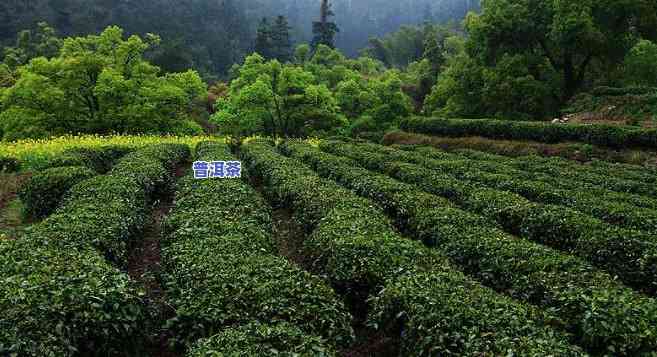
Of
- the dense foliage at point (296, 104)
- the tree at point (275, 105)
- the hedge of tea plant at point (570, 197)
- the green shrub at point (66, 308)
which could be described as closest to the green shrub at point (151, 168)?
the green shrub at point (66, 308)

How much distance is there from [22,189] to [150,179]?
3219 mm

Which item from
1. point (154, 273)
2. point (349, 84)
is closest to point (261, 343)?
point (154, 273)

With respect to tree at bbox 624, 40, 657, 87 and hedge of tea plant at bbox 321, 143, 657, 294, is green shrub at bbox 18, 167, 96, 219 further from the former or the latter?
tree at bbox 624, 40, 657, 87

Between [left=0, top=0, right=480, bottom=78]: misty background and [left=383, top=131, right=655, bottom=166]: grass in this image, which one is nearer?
[left=383, top=131, right=655, bottom=166]: grass

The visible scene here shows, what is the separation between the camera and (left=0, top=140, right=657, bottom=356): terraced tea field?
545 centimetres

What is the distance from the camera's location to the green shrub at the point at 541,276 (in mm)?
5793

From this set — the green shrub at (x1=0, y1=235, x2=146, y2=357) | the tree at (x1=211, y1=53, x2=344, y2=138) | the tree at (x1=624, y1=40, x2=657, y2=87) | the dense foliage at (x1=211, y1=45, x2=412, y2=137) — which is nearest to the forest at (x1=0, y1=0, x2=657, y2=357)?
the green shrub at (x1=0, y1=235, x2=146, y2=357)

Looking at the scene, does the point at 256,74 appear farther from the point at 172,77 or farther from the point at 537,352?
the point at 537,352

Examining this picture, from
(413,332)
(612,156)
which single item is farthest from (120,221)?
(612,156)

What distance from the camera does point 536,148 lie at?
987 inches

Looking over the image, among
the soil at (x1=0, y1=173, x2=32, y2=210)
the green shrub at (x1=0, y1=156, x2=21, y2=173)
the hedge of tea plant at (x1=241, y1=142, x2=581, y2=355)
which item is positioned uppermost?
the hedge of tea plant at (x1=241, y1=142, x2=581, y2=355)

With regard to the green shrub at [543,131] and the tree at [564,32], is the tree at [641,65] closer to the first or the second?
the tree at [564,32]

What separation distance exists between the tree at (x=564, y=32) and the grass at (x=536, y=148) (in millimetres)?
9524

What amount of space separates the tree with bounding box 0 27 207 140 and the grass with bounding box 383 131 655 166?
16.6 meters
